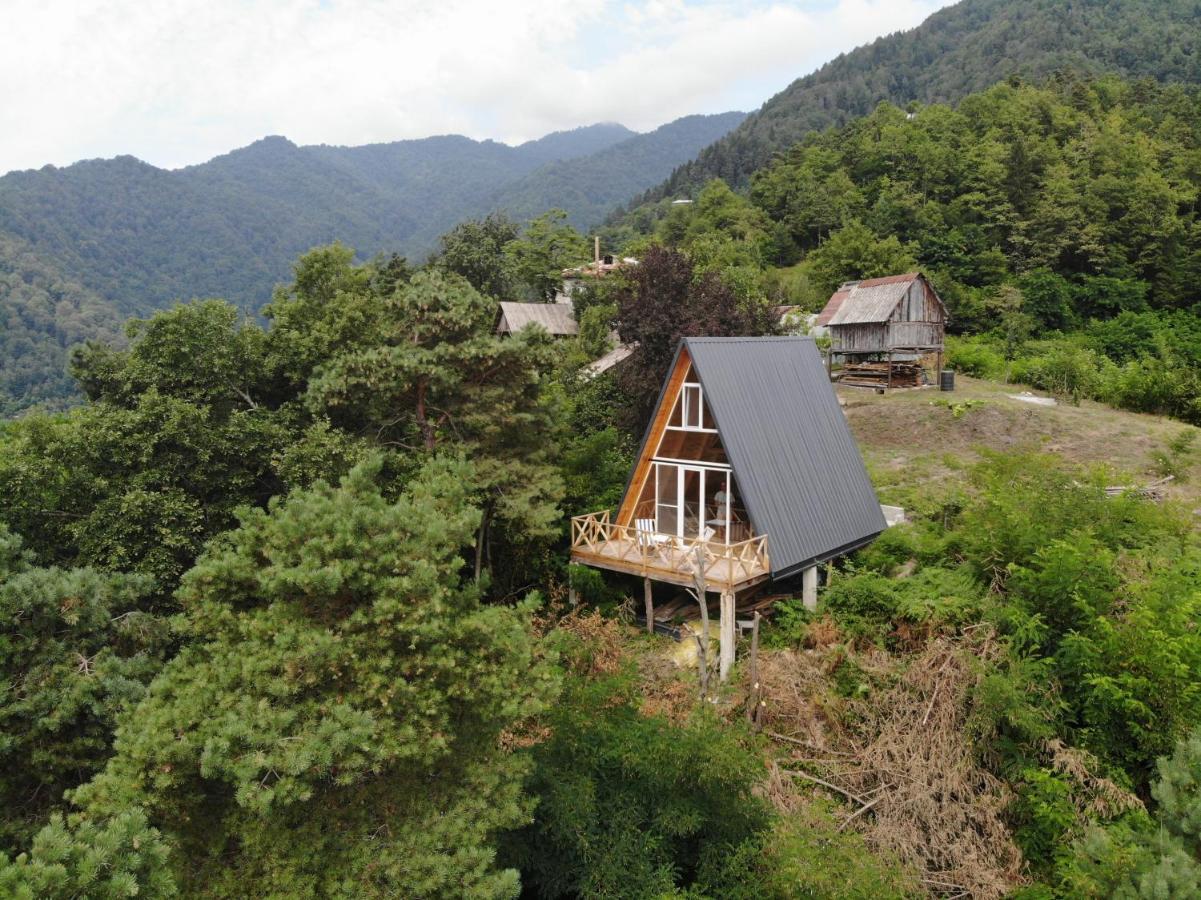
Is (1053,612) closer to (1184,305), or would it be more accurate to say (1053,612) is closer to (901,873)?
(901,873)

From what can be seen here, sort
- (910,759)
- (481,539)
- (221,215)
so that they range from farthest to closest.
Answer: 1. (221,215)
2. (481,539)
3. (910,759)

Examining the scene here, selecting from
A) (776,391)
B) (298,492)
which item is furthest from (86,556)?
(776,391)

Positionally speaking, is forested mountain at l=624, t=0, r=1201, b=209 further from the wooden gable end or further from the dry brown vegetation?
the dry brown vegetation

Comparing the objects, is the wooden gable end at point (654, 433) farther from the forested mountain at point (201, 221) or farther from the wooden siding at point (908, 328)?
the wooden siding at point (908, 328)

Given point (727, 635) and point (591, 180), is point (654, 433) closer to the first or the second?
point (727, 635)

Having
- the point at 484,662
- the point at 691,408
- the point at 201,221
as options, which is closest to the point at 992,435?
the point at 691,408

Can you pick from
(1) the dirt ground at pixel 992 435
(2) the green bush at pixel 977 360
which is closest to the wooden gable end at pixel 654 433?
(1) the dirt ground at pixel 992 435
